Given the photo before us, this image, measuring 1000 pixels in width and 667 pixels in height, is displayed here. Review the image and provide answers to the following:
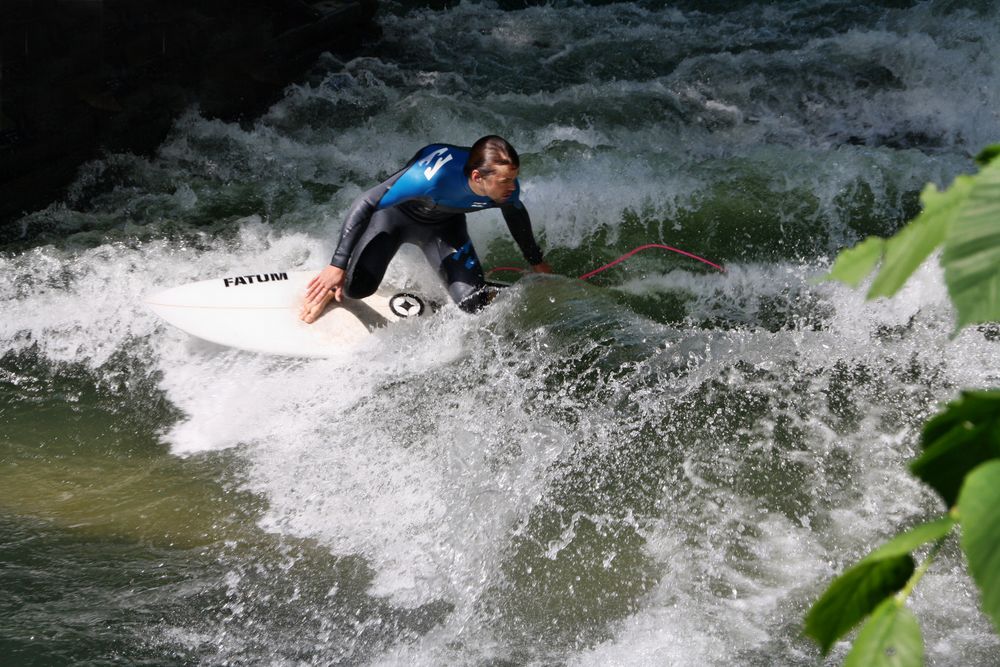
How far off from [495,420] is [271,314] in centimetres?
138

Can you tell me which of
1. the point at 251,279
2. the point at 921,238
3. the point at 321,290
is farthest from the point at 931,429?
the point at 251,279

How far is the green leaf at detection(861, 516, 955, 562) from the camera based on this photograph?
22.9 inches

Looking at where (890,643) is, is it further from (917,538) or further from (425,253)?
(425,253)

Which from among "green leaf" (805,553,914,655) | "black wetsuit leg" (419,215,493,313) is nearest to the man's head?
"black wetsuit leg" (419,215,493,313)

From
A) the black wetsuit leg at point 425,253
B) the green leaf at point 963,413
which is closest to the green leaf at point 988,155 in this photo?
the green leaf at point 963,413

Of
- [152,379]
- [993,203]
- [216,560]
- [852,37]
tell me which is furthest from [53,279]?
[852,37]

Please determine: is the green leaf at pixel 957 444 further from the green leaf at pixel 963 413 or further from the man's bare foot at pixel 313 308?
the man's bare foot at pixel 313 308

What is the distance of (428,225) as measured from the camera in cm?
454

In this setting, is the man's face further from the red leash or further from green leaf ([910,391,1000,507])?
green leaf ([910,391,1000,507])

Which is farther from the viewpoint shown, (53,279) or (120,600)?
(53,279)

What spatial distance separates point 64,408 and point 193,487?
98 centimetres

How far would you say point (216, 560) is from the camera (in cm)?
331

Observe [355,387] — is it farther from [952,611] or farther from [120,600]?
[952,611]

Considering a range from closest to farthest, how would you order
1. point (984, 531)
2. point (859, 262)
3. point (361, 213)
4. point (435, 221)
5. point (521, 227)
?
1. point (984, 531)
2. point (859, 262)
3. point (361, 213)
4. point (521, 227)
5. point (435, 221)
